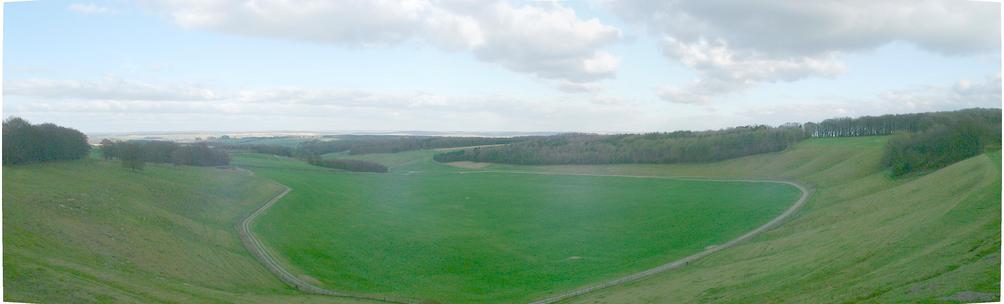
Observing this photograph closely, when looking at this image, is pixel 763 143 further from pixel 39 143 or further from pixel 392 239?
pixel 39 143

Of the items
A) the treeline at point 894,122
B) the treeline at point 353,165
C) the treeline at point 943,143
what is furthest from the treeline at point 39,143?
the treeline at point 943,143

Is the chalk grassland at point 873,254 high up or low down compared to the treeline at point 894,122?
down

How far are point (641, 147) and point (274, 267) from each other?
112 feet

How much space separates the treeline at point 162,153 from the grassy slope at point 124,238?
372mm

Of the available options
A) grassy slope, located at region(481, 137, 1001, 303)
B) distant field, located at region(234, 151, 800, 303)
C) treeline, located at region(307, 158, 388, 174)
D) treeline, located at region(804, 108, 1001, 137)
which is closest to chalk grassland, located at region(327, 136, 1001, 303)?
grassy slope, located at region(481, 137, 1001, 303)

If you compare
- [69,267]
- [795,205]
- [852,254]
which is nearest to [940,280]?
[852,254]

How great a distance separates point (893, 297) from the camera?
38.2 ft

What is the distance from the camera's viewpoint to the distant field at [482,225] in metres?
23.7

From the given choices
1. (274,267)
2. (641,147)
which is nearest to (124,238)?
(274,267)

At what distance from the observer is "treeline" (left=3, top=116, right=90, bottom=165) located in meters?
20.3

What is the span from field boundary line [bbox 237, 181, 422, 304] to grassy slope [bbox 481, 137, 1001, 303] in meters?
6.83

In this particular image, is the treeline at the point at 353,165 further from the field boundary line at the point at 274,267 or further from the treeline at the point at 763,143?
the treeline at the point at 763,143

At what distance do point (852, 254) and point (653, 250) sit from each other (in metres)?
10.7

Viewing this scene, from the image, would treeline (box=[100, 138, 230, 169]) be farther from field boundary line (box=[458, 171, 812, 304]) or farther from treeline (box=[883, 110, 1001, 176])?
treeline (box=[883, 110, 1001, 176])
